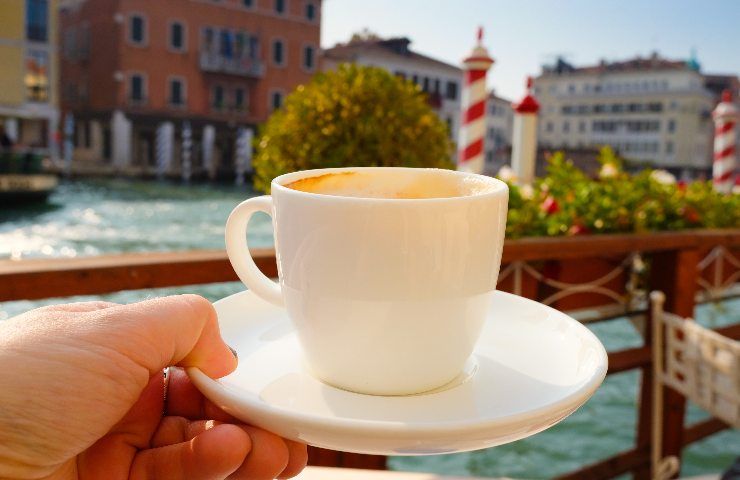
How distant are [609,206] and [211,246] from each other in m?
6.46

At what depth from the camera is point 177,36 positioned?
20.0 metres

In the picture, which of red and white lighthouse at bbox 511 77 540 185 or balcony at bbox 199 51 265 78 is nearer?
red and white lighthouse at bbox 511 77 540 185

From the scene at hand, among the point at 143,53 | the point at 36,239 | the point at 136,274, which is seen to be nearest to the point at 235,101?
the point at 143,53

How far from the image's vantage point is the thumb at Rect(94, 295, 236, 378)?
0.46 m

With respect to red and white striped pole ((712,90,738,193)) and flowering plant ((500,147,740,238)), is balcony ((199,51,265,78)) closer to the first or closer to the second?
red and white striped pole ((712,90,738,193))

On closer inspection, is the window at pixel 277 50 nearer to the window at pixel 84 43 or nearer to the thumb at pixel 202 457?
the window at pixel 84 43

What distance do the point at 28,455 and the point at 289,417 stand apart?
19 cm

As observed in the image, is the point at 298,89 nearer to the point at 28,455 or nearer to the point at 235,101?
the point at 28,455

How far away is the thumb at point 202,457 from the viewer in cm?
45

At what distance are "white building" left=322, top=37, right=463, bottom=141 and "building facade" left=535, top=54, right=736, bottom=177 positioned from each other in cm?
1542

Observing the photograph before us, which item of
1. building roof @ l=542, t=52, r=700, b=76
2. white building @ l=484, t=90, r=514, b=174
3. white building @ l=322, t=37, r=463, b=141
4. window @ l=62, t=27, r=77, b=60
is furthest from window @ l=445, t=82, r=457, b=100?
building roof @ l=542, t=52, r=700, b=76

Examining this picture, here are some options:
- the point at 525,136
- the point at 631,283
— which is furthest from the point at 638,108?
the point at 631,283

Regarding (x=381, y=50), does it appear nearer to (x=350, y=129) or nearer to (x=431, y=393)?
(x=350, y=129)

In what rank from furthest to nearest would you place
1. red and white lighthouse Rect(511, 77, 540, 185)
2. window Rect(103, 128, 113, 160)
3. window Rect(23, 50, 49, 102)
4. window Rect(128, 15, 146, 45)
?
window Rect(103, 128, 113, 160) < window Rect(128, 15, 146, 45) < window Rect(23, 50, 49, 102) < red and white lighthouse Rect(511, 77, 540, 185)
